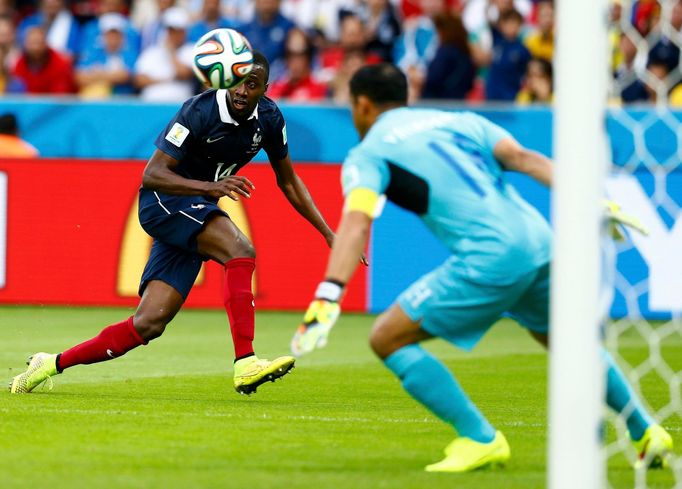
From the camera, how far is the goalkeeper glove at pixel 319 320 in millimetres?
5156

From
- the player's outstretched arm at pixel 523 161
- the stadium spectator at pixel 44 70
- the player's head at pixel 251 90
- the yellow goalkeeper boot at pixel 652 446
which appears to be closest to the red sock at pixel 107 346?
the player's head at pixel 251 90

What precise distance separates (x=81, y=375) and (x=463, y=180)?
14.4 feet

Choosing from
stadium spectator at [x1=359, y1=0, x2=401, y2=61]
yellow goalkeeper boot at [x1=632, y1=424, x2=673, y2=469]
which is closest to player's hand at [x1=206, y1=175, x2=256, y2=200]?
yellow goalkeeper boot at [x1=632, y1=424, x2=673, y2=469]

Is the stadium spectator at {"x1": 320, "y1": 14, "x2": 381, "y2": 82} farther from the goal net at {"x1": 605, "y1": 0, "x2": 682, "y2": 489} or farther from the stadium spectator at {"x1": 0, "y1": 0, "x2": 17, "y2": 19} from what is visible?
the stadium spectator at {"x1": 0, "y1": 0, "x2": 17, "y2": 19}

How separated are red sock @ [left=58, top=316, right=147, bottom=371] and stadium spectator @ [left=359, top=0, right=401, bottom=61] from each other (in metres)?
8.54

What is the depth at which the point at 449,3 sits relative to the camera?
17.3 meters

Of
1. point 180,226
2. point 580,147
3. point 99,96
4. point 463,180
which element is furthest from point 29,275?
point 580,147

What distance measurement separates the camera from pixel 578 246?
4.69 meters

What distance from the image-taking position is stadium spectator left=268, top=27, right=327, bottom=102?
16.1m

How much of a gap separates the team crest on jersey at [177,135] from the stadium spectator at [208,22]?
8.92 meters

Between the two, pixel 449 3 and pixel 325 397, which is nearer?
pixel 325 397

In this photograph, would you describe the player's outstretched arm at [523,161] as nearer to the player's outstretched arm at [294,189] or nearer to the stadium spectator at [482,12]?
the player's outstretched arm at [294,189]

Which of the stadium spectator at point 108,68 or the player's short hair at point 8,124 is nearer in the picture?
the player's short hair at point 8,124

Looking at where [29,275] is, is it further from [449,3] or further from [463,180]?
[463,180]
